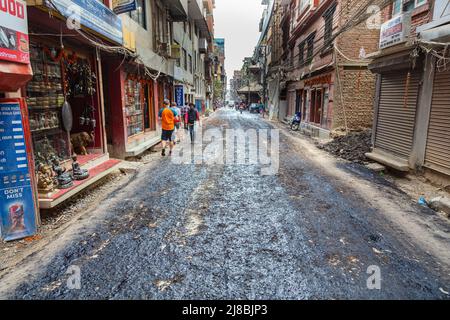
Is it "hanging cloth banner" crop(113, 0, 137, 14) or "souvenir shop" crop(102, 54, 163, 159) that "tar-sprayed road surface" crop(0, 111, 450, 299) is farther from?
"hanging cloth banner" crop(113, 0, 137, 14)

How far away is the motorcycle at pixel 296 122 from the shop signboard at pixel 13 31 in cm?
1898

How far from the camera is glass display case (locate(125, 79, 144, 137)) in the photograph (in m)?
11.2

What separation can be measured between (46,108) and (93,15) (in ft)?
7.90

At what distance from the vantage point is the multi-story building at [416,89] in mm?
6719

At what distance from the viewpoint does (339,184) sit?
7129 mm

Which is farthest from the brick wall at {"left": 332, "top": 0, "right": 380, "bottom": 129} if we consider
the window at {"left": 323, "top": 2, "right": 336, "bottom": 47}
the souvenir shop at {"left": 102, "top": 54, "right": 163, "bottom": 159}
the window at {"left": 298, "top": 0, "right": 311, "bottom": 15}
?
the souvenir shop at {"left": 102, "top": 54, "right": 163, "bottom": 159}

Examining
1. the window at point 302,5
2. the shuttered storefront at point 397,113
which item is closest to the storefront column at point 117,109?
the shuttered storefront at point 397,113

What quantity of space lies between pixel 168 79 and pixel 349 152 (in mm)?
11217

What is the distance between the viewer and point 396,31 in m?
8.04

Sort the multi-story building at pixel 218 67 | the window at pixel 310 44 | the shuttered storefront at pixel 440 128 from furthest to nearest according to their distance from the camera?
1. the multi-story building at pixel 218 67
2. the window at pixel 310 44
3. the shuttered storefront at pixel 440 128

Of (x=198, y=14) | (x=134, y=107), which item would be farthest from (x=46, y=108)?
(x=198, y=14)

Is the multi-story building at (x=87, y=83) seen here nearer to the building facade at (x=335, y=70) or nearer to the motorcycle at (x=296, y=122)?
the building facade at (x=335, y=70)
